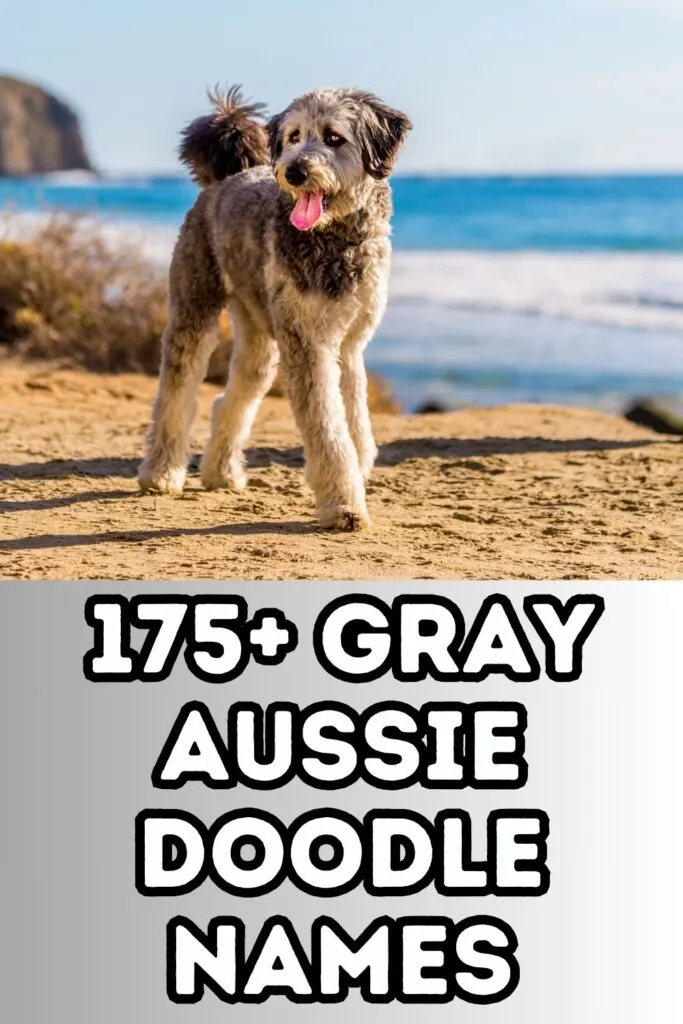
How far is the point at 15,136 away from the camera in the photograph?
100812mm

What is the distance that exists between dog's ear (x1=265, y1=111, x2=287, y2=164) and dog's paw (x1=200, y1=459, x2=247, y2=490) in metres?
1.98

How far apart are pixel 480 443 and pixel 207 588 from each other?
4.86m

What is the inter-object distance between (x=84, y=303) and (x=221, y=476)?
19.8 feet

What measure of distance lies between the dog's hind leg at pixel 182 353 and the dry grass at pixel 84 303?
5254mm

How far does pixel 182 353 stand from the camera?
27.3ft

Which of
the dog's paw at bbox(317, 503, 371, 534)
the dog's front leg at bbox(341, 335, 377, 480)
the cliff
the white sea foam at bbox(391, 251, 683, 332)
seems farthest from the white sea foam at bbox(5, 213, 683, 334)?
the cliff

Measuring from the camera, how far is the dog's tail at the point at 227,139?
8.40 m

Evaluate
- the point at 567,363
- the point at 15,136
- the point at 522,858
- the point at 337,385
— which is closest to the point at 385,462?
the point at 337,385

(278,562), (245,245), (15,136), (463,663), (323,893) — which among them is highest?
(15,136)

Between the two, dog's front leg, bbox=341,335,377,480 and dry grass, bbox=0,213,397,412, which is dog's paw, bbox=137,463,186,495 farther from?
dry grass, bbox=0,213,397,412

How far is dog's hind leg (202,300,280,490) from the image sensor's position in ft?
27.3

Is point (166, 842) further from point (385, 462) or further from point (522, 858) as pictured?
point (385, 462)

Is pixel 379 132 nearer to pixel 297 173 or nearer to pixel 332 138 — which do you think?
pixel 332 138

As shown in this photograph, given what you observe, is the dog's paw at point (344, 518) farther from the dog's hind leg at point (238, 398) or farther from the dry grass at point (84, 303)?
the dry grass at point (84, 303)
